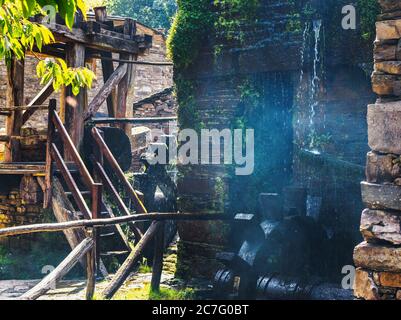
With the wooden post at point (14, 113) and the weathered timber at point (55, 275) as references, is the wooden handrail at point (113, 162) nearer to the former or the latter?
the wooden post at point (14, 113)

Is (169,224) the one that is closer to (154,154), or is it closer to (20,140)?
(154,154)

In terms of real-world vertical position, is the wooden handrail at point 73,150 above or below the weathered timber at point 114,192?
above

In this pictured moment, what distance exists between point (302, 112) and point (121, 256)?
3937mm

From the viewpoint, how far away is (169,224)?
10.9 meters

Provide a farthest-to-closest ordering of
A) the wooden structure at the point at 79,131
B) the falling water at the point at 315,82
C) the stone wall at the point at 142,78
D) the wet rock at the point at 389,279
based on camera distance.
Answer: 1. the stone wall at the point at 142,78
2. the wooden structure at the point at 79,131
3. the falling water at the point at 315,82
4. the wet rock at the point at 389,279

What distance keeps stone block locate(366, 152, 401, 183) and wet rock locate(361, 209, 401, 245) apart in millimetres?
217

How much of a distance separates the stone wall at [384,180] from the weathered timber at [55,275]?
326 centimetres

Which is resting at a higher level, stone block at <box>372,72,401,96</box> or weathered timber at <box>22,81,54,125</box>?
weathered timber at <box>22,81,54,125</box>

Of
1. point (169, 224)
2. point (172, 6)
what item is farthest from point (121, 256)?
point (172, 6)

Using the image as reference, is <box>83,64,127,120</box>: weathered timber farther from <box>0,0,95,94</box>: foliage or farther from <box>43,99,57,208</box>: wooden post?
<box>0,0,95,94</box>: foliage

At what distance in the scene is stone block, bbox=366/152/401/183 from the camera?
361 centimetres

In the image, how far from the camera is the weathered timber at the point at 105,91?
1011 centimetres

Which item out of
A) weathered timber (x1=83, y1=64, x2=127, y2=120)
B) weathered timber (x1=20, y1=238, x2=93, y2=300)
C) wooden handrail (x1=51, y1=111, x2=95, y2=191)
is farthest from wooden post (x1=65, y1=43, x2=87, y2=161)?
weathered timber (x1=20, y1=238, x2=93, y2=300)

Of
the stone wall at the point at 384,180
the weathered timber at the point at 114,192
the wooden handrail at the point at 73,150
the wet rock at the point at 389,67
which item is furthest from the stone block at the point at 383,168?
the weathered timber at the point at 114,192
